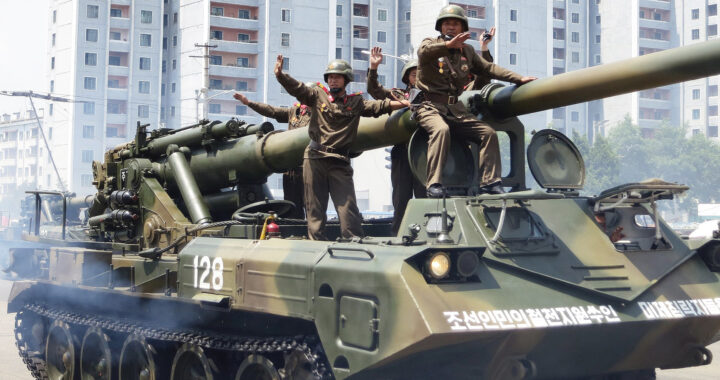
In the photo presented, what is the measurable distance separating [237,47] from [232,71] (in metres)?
1.69

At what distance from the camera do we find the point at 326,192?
948 centimetres

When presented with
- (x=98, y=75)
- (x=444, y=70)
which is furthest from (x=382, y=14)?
(x=444, y=70)

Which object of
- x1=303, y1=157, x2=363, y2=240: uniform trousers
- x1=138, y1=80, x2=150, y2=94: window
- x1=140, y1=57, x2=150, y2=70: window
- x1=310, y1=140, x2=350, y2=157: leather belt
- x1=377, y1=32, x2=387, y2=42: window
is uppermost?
x1=377, y1=32, x2=387, y2=42: window

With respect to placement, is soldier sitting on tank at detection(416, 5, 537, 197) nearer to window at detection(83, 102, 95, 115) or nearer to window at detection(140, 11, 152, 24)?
window at detection(83, 102, 95, 115)

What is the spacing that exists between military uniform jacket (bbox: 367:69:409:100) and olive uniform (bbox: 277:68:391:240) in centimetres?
32

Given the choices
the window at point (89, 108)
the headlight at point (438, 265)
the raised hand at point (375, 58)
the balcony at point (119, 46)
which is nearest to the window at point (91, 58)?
the balcony at point (119, 46)

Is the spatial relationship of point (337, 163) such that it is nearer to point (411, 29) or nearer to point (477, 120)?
point (477, 120)

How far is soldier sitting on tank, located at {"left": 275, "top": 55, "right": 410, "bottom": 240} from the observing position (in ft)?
30.7

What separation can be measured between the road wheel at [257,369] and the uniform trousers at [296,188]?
3336 mm

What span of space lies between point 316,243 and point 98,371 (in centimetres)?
423

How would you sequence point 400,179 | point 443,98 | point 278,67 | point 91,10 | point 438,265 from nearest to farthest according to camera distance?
1. point 438,265
2. point 443,98
3. point 278,67
4. point 400,179
5. point 91,10

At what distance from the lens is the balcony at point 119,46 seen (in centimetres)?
7062

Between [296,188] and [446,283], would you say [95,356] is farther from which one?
[446,283]

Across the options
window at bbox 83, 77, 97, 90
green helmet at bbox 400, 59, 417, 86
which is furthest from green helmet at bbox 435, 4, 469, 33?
window at bbox 83, 77, 97, 90
